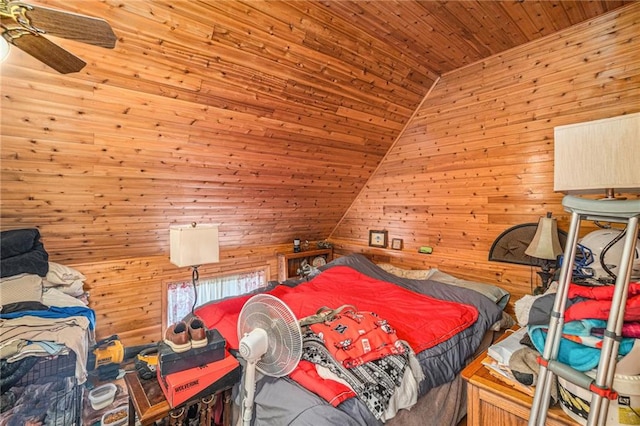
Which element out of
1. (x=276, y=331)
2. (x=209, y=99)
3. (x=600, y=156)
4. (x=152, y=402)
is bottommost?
(x=152, y=402)

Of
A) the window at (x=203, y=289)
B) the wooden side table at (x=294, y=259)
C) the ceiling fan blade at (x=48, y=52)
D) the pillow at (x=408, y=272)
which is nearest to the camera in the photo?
the ceiling fan blade at (x=48, y=52)

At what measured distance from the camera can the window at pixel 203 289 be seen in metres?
3.53

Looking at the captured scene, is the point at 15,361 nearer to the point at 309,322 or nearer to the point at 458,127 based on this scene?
the point at 309,322

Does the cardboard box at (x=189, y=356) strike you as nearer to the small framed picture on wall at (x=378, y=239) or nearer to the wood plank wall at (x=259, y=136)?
the wood plank wall at (x=259, y=136)

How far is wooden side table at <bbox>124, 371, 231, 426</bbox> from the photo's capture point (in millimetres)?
1354

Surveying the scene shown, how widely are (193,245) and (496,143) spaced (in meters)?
2.84

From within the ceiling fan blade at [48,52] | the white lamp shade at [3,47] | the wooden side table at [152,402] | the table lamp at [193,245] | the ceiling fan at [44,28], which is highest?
the ceiling fan at [44,28]

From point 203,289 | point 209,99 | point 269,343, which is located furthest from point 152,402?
point 203,289

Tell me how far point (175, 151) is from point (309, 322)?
1.83m

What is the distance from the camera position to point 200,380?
4.85ft

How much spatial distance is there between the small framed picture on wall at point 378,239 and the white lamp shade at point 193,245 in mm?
2398

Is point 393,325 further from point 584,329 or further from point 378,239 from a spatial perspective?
point 378,239

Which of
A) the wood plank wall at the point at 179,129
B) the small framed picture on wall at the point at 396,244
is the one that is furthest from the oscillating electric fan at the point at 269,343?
the small framed picture on wall at the point at 396,244

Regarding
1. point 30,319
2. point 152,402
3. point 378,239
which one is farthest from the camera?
point 378,239
